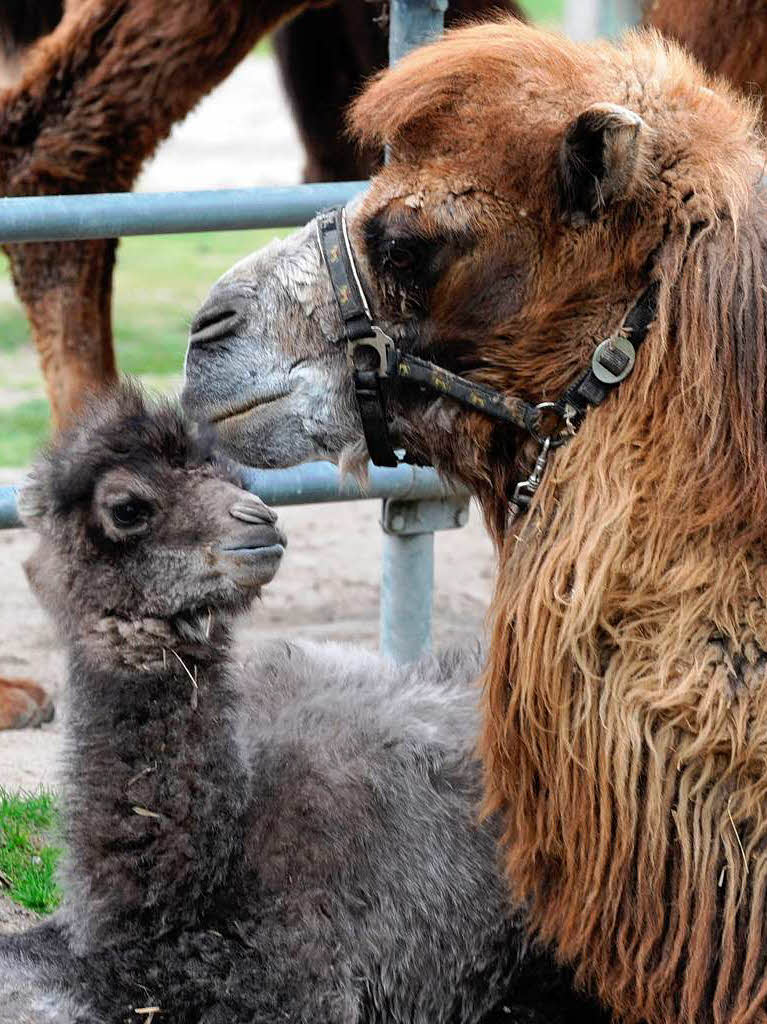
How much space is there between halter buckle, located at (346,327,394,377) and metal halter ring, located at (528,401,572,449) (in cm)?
27

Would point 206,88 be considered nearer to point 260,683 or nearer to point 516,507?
point 260,683

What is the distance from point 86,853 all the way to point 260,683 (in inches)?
28.1

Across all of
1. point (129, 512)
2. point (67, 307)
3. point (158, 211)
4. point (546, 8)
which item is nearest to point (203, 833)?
point (129, 512)

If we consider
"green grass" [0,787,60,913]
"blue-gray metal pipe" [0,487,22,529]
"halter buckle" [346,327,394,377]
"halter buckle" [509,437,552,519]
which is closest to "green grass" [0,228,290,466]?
"blue-gray metal pipe" [0,487,22,529]

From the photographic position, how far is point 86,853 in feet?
10.3

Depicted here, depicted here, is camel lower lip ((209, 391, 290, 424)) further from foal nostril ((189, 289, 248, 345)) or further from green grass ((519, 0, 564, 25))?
green grass ((519, 0, 564, 25))

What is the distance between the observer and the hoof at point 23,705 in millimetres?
4609

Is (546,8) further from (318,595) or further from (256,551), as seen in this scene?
(256,551)

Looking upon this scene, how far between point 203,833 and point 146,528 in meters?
0.58

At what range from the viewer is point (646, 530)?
8.89 ft

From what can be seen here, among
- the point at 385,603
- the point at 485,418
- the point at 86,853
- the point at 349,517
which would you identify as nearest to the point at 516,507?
the point at 485,418

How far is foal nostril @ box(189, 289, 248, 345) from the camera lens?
298 centimetres

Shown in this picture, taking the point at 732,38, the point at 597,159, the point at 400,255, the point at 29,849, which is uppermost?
the point at 597,159

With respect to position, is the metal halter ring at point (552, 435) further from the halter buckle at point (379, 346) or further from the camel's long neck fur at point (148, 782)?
the camel's long neck fur at point (148, 782)
